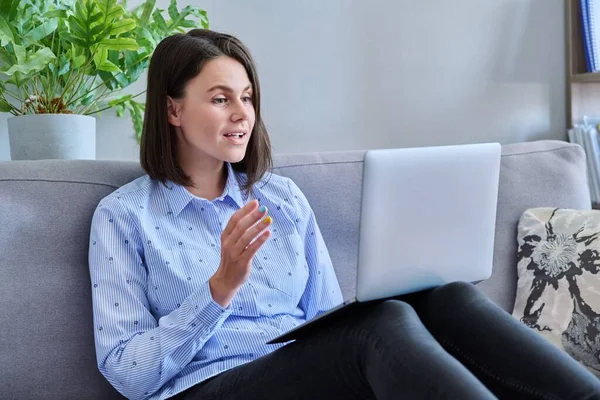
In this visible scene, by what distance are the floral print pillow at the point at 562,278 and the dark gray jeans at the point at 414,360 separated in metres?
0.47

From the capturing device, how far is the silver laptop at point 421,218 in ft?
3.60

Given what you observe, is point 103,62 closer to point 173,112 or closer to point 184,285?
point 173,112

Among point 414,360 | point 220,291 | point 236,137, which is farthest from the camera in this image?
point 236,137

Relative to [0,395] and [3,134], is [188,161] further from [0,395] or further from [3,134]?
[3,134]

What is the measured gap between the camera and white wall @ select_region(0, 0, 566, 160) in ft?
7.70

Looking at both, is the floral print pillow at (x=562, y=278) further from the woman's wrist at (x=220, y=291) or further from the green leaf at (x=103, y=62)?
the green leaf at (x=103, y=62)

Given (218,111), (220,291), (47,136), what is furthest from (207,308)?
(47,136)

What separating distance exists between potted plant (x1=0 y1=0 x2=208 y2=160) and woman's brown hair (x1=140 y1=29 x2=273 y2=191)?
0.25m

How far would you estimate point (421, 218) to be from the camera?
1.14 meters

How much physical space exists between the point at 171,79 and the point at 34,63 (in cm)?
32

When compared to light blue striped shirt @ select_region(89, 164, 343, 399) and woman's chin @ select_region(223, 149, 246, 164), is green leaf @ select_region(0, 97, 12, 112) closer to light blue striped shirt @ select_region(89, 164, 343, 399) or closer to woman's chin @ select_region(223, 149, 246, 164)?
light blue striped shirt @ select_region(89, 164, 343, 399)

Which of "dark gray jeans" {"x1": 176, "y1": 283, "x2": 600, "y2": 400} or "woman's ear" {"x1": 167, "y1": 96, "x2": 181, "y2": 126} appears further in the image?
"woman's ear" {"x1": 167, "y1": 96, "x2": 181, "y2": 126}

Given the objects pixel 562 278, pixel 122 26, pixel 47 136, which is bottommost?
pixel 562 278

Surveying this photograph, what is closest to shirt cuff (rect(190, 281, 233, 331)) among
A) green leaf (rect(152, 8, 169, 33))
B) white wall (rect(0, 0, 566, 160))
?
green leaf (rect(152, 8, 169, 33))
